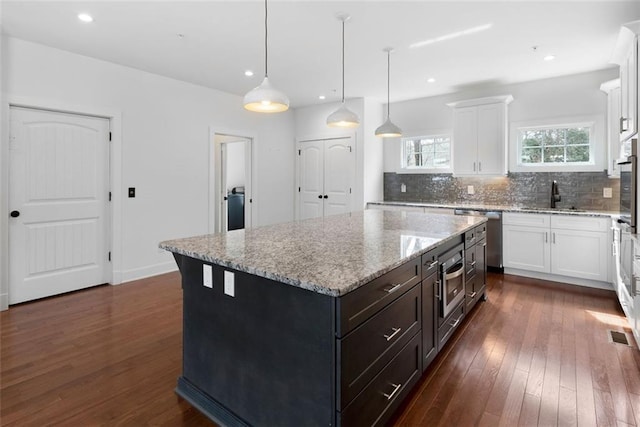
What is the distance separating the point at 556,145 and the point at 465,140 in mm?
1141

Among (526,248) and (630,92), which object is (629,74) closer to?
(630,92)

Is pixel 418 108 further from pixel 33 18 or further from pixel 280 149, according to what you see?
pixel 33 18

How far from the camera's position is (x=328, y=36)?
328 cm

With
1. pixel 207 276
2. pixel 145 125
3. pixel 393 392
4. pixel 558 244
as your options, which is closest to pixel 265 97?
pixel 207 276

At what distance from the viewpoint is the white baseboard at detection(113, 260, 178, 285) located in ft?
13.5

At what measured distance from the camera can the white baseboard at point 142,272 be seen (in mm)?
4120

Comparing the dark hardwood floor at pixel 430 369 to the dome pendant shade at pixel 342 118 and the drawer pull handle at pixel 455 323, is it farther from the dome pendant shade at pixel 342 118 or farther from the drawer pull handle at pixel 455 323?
the dome pendant shade at pixel 342 118

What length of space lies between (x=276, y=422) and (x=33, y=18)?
368cm

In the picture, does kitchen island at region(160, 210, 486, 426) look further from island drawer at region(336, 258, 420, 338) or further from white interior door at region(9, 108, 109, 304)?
white interior door at region(9, 108, 109, 304)

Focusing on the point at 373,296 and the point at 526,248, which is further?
the point at 526,248

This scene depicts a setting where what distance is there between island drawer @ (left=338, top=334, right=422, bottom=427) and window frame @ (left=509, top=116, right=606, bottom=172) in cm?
390

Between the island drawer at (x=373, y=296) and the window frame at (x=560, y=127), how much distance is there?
3832 mm

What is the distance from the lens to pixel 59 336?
274 cm

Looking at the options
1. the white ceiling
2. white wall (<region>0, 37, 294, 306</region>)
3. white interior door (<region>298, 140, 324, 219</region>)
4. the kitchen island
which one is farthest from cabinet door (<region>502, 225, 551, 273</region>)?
white wall (<region>0, 37, 294, 306</region>)
